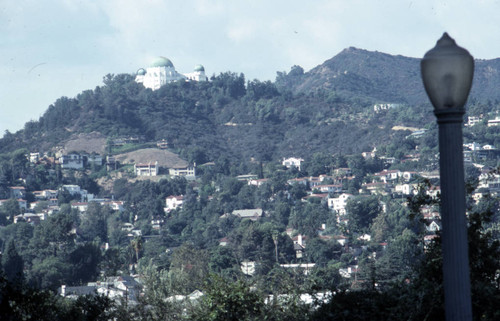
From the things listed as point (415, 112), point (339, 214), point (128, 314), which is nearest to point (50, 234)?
point (339, 214)

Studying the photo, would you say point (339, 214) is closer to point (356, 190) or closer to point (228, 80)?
point (356, 190)

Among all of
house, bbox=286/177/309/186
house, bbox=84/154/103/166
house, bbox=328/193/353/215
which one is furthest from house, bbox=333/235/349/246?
house, bbox=84/154/103/166

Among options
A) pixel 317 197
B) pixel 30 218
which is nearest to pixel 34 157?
pixel 30 218

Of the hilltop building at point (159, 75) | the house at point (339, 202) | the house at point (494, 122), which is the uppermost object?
the hilltop building at point (159, 75)

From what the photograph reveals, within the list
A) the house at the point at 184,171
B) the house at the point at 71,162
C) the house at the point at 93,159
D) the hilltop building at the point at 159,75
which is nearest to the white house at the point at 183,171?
the house at the point at 184,171

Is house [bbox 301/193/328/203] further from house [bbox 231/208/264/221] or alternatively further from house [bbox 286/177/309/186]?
house [bbox 231/208/264/221]

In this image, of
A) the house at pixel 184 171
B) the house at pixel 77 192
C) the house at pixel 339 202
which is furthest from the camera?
the house at pixel 184 171

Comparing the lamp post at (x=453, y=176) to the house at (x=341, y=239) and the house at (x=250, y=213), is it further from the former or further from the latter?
the house at (x=250, y=213)
